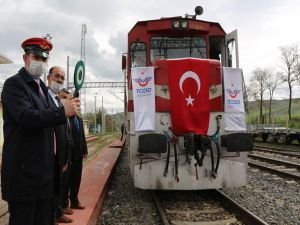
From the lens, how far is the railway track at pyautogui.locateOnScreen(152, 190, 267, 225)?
237 inches

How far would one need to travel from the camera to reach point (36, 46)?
2877 millimetres

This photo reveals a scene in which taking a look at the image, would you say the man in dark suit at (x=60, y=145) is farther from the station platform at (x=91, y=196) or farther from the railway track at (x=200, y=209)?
the railway track at (x=200, y=209)

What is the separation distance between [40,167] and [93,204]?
379 centimetres

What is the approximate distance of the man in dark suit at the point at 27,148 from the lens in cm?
265

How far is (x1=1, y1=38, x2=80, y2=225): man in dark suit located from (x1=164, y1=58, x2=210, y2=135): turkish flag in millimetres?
4225

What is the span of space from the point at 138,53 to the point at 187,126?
2252 mm

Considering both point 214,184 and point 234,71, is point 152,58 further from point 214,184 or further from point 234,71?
point 214,184

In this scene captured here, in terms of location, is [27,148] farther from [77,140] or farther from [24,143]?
[77,140]

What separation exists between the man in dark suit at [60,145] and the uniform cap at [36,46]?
1.43ft

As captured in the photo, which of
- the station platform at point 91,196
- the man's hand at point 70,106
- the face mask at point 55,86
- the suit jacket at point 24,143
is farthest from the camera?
the station platform at point 91,196

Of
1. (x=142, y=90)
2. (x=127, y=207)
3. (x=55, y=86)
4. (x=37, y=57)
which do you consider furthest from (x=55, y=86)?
(x=127, y=207)

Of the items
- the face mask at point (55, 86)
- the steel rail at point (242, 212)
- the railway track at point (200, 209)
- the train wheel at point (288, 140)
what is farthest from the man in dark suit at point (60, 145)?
the train wheel at point (288, 140)

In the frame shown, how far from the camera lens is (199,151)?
6926 mm

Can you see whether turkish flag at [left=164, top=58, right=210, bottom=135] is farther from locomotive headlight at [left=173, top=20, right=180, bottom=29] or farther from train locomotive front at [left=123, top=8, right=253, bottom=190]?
locomotive headlight at [left=173, top=20, right=180, bottom=29]
